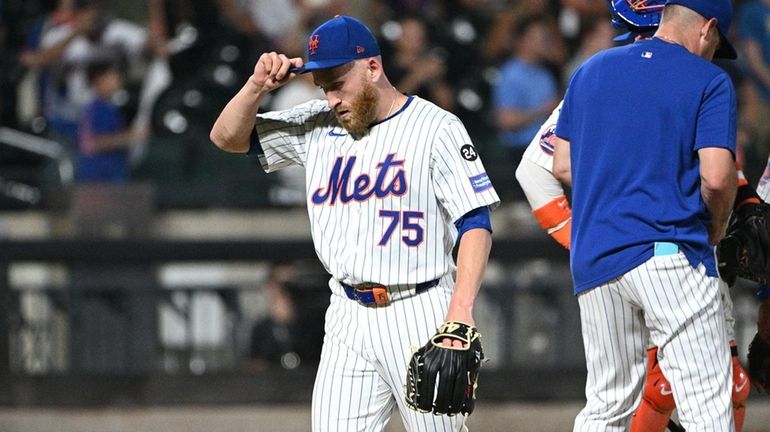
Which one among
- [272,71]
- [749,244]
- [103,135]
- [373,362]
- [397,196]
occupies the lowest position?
[373,362]

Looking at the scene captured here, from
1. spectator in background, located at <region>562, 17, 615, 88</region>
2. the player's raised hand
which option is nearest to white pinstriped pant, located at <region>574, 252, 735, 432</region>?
the player's raised hand

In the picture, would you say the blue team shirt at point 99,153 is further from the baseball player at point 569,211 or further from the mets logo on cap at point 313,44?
the mets logo on cap at point 313,44

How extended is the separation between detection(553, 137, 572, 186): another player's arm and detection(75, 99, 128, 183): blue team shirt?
4.38 metres

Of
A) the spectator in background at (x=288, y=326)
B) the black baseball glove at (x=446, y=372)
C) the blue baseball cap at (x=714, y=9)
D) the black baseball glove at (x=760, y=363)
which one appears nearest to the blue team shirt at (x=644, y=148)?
the blue baseball cap at (x=714, y=9)

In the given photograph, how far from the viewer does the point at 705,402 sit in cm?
348

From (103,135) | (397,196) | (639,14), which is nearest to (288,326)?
(103,135)

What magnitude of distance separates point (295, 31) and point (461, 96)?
114 cm

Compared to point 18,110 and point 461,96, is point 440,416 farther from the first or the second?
point 18,110

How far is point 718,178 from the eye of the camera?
3373 mm

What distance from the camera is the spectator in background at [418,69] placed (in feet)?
26.3

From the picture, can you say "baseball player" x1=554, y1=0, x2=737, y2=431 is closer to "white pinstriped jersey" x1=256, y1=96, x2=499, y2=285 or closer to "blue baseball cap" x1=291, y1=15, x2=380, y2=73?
"white pinstriped jersey" x1=256, y1=96, x2=499, y2=285

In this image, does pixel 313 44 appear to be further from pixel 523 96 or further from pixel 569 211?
pixel 523 96

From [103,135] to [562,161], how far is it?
463 cm

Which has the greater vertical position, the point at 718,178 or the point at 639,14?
the point at 639,14
